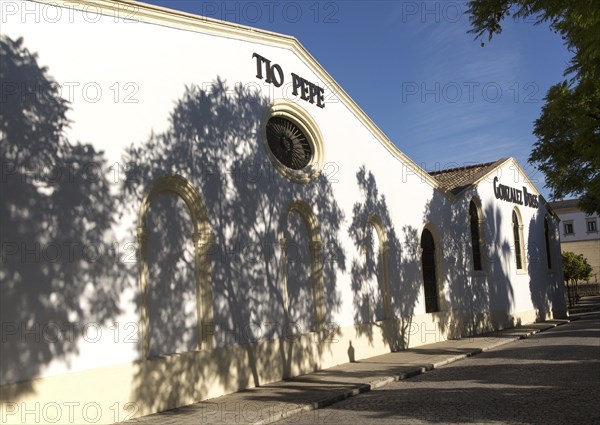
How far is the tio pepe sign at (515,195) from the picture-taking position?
89.7 feet

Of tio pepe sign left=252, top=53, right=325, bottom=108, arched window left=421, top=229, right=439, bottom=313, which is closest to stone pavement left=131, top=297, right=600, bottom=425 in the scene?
arched window left=421, top=229, right=439, bottom=313

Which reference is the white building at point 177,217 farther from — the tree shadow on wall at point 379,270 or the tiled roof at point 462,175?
the tiled roof at point 462,175

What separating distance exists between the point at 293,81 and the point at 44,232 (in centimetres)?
811

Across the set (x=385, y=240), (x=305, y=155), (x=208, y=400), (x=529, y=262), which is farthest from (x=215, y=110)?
(x=529, y=262)

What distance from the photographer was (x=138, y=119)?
1083cm

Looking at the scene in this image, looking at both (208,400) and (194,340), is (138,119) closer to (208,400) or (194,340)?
(194,340)

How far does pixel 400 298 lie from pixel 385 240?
6.06ft

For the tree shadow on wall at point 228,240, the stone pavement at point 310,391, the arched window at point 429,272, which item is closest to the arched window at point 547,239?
the arched window at point 429,272

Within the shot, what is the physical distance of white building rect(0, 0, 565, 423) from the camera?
8.88 meters

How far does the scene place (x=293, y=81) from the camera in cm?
1529

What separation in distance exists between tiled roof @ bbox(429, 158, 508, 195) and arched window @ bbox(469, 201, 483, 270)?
40.7 inches

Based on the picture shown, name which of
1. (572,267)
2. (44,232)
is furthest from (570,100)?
(572,267)

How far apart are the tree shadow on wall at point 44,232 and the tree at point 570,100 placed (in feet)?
20.3

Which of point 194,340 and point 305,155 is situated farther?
point 305,155
